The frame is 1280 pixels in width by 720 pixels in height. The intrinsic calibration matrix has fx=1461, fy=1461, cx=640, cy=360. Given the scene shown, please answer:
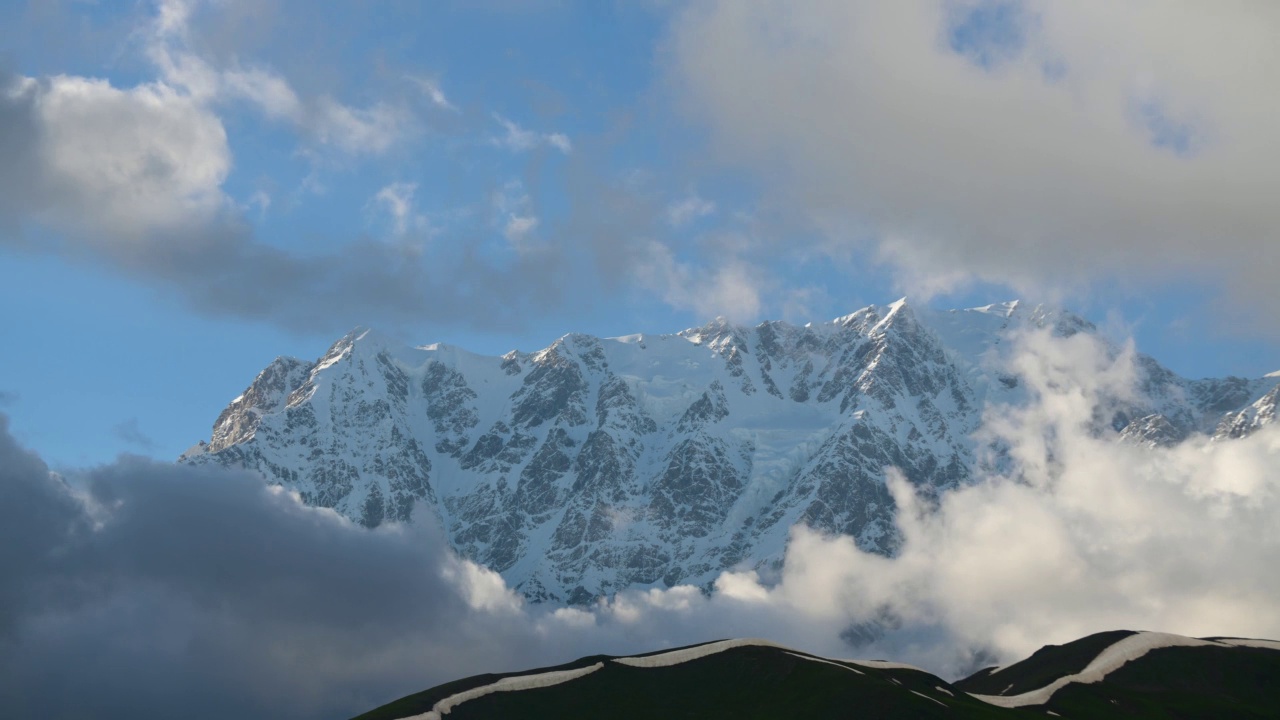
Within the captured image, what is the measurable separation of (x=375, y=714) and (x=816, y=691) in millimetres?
59203

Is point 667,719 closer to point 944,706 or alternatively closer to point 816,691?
point 816,691

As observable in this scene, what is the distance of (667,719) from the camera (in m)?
194

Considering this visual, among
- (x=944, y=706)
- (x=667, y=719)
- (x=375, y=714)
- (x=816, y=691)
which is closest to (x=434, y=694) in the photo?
(x=375, y=714)

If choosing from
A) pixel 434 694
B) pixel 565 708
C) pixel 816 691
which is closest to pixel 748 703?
pixel 816 691

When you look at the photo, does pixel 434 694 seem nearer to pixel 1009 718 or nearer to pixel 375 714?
pixel 375 714

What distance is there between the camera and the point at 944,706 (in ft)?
627

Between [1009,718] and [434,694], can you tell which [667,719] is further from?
[1009,718]

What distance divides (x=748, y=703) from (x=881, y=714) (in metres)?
20.2

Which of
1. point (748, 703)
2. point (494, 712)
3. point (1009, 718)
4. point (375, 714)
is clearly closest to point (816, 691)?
point (748, 703)

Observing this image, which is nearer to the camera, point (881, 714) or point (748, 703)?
point (881, 714)

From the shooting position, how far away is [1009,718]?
19125cm

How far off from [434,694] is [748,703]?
1676 inches

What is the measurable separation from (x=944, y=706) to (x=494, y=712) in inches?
2315

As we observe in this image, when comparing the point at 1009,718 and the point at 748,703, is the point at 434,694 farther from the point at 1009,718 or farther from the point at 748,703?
the point at 1009,718
